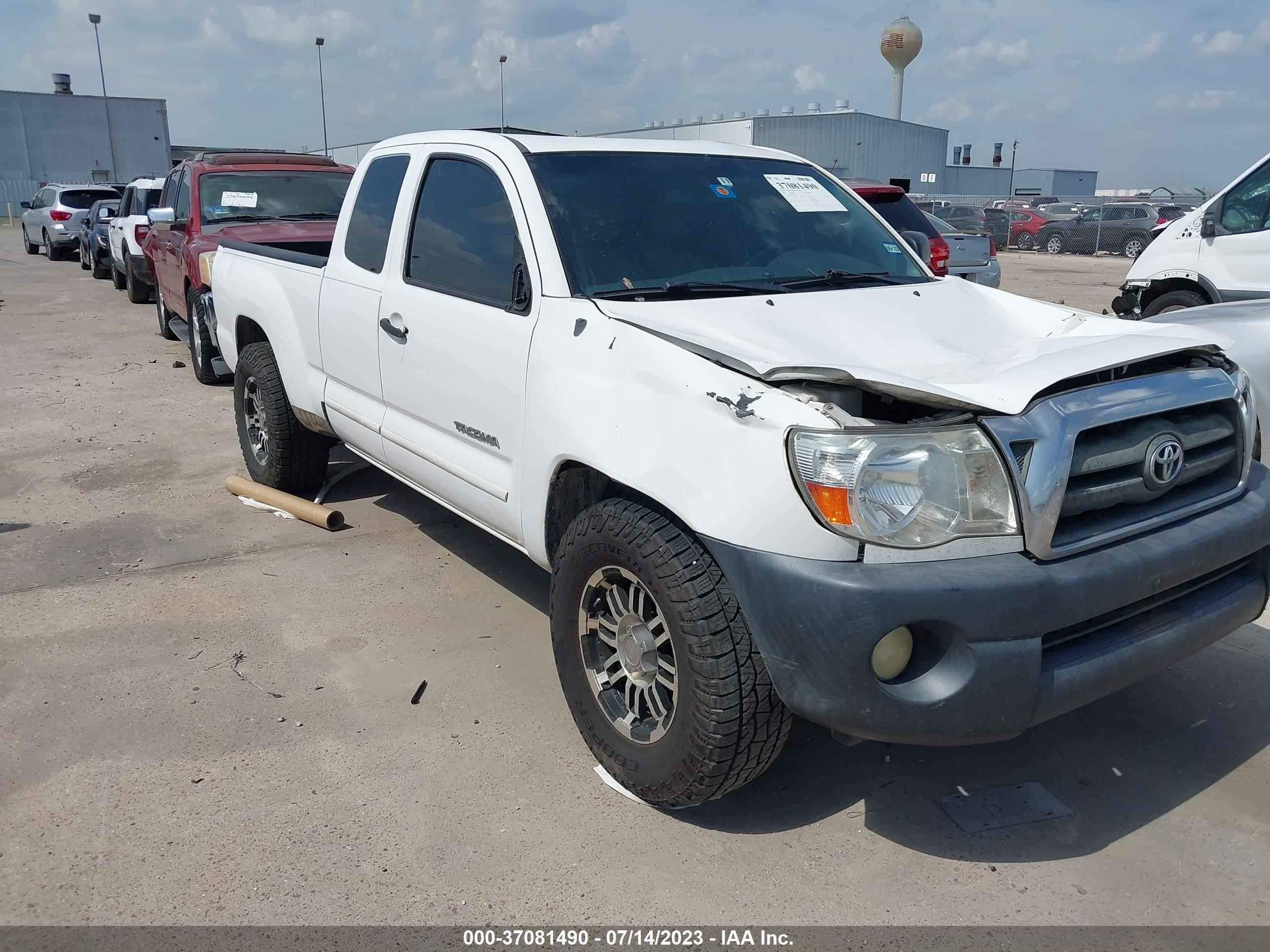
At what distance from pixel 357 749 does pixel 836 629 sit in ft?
5.87

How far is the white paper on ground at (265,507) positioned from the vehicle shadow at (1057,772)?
11.1 ft

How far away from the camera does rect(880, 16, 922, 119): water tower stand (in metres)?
46.4

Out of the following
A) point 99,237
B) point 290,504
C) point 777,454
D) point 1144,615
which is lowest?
point 290,504

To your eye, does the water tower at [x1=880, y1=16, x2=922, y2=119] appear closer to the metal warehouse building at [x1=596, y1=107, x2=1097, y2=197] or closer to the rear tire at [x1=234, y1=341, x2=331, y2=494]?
the metal warehouse building at [x1=596, y1=107, x2=1097, y2=197]

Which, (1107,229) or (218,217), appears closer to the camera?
(218,217)

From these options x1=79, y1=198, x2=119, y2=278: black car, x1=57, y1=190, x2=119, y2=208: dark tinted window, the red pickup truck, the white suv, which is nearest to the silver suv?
x1=57, y1=190, x2=119, y2=208: dark tinted window

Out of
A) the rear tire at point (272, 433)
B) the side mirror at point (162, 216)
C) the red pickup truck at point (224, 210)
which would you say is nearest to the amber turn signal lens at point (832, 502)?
the rear tire at point (272, 433)

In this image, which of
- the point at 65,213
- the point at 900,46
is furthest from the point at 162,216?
the point at 900,46

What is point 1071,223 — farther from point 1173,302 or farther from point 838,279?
point 838,279

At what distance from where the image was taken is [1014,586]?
238cm

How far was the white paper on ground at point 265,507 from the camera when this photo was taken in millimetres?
5707

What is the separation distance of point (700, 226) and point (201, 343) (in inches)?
268

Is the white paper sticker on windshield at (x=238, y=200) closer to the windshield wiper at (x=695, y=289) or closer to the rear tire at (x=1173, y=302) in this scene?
the windshield wiper at (x=695, y=289)

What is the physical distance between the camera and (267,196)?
924 cm
